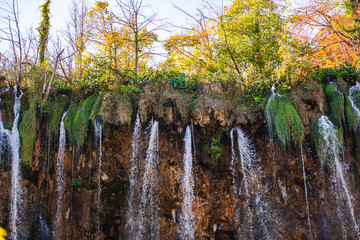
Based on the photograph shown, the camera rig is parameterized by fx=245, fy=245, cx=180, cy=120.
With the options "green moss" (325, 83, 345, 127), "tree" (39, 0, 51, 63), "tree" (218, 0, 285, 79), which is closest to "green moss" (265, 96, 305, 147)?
"green moss" (325, 83, 345, 127)

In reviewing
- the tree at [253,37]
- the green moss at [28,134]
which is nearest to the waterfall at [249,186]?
the tree at [253,37]

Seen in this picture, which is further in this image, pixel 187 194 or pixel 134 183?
pixel 134 183

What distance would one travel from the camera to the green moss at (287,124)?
766cm

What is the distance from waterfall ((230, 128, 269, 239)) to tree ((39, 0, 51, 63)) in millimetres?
10932

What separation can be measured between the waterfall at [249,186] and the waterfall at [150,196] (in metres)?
2.56

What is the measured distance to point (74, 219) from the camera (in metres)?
7.95

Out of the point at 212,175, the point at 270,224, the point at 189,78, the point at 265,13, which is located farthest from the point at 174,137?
the point at 265,13

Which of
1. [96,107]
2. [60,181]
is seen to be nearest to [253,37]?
[96,107]

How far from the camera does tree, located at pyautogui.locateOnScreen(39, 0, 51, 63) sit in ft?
43.5

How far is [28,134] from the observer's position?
8219 millimetres

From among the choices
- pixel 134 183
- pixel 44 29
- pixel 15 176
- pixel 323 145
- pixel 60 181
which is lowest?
pixel 134 183

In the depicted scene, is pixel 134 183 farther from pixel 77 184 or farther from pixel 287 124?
pixel 287 124

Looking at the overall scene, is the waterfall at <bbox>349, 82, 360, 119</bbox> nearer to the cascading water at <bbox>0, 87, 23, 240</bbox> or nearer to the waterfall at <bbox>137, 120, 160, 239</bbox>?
the waterfall at <bbox>137, 120, 160, 239</bbox>

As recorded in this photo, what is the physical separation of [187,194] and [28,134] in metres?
5.67
